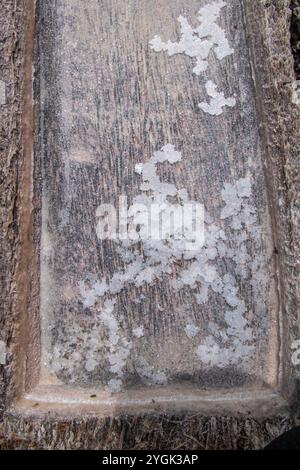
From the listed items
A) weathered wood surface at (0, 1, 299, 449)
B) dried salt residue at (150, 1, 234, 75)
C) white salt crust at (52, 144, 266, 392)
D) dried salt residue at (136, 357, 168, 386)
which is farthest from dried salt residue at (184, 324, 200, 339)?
dried salt residue at (150, 1, 234, 75)

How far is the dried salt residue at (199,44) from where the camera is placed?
2002 mm

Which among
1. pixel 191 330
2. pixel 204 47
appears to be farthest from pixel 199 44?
pixel 191 330

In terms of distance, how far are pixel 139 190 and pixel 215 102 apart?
1.38 feet

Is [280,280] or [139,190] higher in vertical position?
[139,190]

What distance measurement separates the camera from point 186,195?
6.40 feet

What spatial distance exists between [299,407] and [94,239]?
86 centimetres

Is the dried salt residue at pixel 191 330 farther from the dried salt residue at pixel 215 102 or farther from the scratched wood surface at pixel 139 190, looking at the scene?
the dried salt residue at pixel 215 102

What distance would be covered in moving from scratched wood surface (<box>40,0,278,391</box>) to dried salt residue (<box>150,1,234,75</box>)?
0.02 metres

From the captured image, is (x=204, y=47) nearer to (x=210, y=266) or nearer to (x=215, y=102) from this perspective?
(x=215, y=102)

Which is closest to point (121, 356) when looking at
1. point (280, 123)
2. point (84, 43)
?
point (280, 123)

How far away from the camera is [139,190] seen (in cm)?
195

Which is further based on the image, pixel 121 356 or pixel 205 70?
pixel 205 70

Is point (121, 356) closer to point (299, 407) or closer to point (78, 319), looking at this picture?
point (78, 319)
